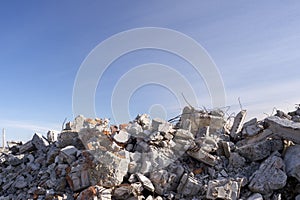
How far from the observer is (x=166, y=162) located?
625cm

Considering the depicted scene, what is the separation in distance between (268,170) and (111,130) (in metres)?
3.67

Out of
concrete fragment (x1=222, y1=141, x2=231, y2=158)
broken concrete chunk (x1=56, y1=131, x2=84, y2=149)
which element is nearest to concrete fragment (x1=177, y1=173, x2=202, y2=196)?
concrete fragment (x1=222, y1=141, x2=231, y2=158)

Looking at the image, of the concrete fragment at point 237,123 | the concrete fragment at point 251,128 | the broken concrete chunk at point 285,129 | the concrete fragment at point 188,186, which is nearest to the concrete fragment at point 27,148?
the concrete fragment at point 188,186

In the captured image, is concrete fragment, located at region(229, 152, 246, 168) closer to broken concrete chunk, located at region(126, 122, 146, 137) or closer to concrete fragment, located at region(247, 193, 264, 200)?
concrete fragment, located at region(247, 193, 264, 200)

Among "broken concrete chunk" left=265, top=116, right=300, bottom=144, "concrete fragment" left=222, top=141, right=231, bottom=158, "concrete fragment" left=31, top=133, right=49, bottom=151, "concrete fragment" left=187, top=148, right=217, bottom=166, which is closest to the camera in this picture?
"broken concrete chunk" left=265, top=116, right=300, bottom=144

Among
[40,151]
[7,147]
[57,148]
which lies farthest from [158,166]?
[7,147]

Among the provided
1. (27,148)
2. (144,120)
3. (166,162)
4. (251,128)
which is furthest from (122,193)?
(27,148)

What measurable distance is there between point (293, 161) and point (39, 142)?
6.38 meters

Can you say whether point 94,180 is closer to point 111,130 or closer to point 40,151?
point 111,130

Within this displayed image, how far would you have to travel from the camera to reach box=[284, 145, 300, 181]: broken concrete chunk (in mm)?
5773

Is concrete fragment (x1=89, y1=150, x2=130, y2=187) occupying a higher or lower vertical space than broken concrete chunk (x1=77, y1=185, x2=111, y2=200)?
higher

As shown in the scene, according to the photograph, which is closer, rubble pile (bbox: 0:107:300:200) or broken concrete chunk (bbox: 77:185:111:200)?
broken concrete chunk (bbox: 77:185:111:200)

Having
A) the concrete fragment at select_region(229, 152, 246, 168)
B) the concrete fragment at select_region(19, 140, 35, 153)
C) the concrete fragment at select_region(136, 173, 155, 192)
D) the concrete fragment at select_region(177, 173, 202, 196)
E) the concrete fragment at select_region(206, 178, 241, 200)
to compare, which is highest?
the concrete fragment at select_region(19, 140, 35, 153)

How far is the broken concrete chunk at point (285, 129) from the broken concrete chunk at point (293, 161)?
0.69 ft
